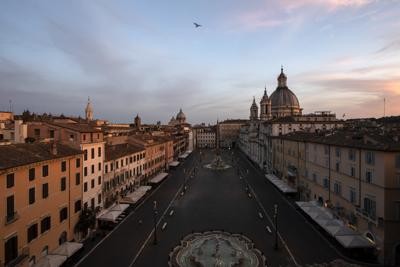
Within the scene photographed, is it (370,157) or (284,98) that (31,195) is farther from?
(284,98)

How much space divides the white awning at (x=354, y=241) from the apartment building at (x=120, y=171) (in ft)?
98.9

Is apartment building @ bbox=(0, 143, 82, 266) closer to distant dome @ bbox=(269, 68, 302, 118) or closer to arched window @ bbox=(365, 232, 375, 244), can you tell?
arched window @ bbox=(365, 232, 375, 244)

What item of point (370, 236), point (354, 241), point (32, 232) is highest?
point (32, 232)

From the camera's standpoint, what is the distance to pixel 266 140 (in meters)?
84.8

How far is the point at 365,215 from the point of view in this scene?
2947 cm

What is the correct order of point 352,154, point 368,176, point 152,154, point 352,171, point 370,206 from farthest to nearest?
point 152,154
point 352,154
point 352,171
point 368,176
point 370,206

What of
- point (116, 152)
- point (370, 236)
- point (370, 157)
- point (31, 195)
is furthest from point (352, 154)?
point (116, 152)

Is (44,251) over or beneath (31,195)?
beneath

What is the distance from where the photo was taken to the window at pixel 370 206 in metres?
28.5

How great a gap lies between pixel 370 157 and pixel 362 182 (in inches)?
116


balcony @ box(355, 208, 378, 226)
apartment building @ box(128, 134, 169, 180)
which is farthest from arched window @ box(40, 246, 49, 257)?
apartment building @ box(128, 134, 169, 180)

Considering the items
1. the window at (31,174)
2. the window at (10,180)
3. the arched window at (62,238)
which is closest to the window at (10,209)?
the window at (10,180)

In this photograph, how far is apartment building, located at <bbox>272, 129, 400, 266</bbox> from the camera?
88.1 feet

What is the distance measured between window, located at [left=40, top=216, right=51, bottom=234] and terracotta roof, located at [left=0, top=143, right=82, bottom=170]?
5.54 metres
